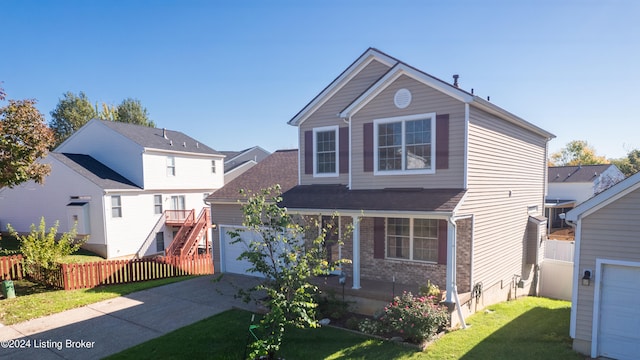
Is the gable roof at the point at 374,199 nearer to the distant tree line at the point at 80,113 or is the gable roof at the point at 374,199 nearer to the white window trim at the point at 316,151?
the white window trim at the point at 316,151

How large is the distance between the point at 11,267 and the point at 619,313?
19.8 meters

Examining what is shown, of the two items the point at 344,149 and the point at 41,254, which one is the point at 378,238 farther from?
the point at 41,254

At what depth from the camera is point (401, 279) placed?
10992mm

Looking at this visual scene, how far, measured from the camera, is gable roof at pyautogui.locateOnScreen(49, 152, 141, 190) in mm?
21273

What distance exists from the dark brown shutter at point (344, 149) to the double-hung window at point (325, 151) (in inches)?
9.0

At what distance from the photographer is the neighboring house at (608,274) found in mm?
6957

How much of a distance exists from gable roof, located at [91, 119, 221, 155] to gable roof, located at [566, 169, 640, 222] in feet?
79.0

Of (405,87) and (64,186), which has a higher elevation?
(405,87)

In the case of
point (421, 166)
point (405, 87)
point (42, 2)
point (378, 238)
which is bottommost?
point (378, 238)

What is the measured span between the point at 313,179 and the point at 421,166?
4.51 metres

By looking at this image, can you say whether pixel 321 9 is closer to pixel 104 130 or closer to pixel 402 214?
pixel 402 214

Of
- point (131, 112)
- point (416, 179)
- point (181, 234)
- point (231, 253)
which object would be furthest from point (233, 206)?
point (131, 112)

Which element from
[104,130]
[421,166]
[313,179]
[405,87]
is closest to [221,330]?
[313,179]

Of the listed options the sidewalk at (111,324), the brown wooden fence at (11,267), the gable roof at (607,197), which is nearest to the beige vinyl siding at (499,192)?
the gable roof at (607,197)
